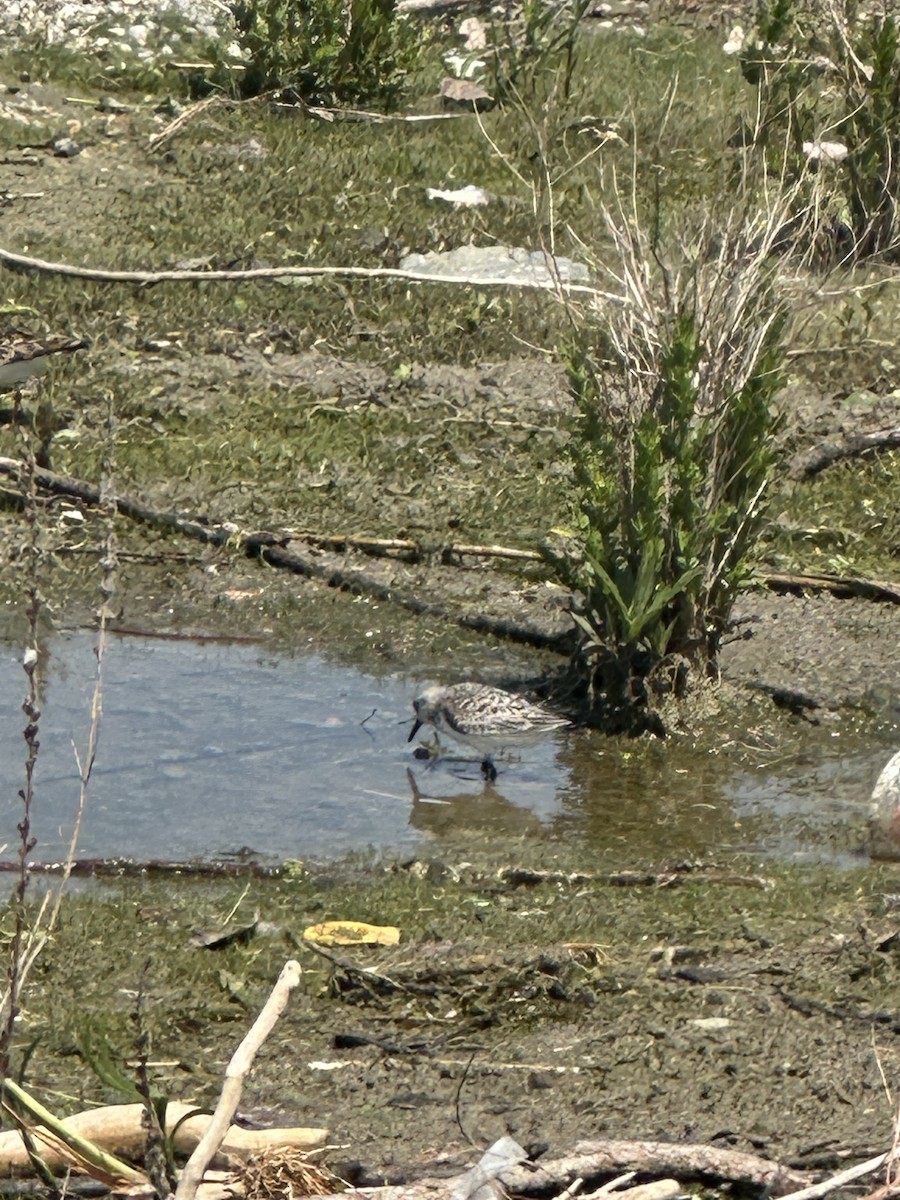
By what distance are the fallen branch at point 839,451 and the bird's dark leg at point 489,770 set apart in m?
2.57

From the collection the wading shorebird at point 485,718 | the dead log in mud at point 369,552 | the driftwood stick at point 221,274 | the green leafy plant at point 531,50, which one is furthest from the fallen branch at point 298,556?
the green leafy plant at point 531,50

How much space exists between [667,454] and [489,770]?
116 cm

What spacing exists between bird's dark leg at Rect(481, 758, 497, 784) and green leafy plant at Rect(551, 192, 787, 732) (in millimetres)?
422

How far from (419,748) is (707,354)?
158 centimetres

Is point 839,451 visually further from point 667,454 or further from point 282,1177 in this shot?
point 282,1177

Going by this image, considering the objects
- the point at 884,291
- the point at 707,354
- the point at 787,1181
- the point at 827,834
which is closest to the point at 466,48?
the point at 884,291

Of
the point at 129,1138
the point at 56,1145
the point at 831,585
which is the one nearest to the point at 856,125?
the point at 831,585

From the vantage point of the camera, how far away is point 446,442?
8867 millimetres

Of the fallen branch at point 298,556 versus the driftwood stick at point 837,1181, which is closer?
the driftwood stick at point 837,1181

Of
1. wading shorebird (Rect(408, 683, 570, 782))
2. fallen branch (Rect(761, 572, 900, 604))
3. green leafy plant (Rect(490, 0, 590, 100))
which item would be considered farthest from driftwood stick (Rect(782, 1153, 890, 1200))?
green leafy plant (Rect(490, 0, 590, 100))

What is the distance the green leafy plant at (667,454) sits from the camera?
6430 mm

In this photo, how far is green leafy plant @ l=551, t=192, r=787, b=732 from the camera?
6.43 meters

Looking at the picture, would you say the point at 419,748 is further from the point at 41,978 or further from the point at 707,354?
the point at 41,978

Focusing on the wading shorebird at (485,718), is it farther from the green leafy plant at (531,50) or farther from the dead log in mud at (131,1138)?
the green leafy plant at (531,50)
